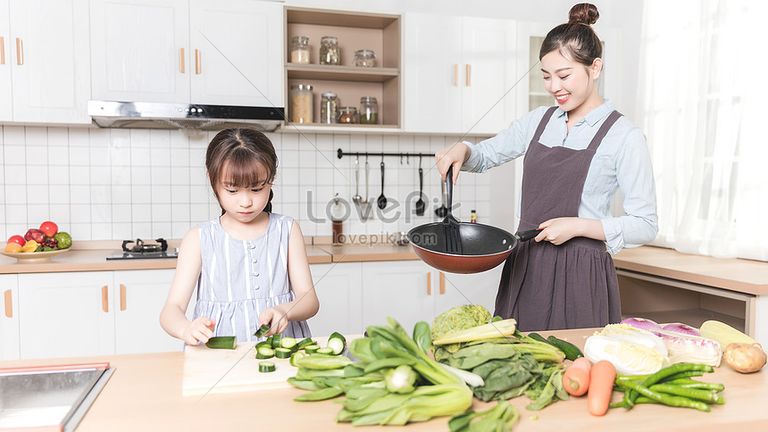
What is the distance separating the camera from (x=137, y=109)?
2.71m

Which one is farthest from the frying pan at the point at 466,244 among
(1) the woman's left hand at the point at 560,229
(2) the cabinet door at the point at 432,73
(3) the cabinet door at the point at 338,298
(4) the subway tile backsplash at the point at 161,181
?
(4) the subway tile backsplash at the point at 161,181

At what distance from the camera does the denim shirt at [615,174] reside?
1.58m

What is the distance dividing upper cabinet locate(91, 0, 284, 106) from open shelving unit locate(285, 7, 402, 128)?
13 centimetres

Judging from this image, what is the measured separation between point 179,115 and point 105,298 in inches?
33.2

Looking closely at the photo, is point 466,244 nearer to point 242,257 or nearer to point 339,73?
point 242,257

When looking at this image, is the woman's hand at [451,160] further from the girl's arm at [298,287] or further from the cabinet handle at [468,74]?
the cabinet handle at [468,74]

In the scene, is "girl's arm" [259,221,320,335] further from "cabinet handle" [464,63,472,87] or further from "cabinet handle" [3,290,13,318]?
"cabinet handle" [464,63,472,87]

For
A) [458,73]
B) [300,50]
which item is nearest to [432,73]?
[458,73]

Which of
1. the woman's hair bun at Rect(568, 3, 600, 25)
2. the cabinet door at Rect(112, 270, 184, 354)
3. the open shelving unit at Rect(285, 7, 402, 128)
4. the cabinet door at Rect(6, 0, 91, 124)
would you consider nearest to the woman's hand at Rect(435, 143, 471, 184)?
the woman's hair bun at Rect(568, 3, 600, 25)

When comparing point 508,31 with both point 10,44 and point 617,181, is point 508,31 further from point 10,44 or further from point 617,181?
point 10,44

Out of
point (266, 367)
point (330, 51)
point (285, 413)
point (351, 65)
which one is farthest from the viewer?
point (351, 65)

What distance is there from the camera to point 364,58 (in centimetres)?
320

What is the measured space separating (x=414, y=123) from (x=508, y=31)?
0.69 meters

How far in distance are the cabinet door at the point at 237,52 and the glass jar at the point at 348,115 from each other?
352 mm
